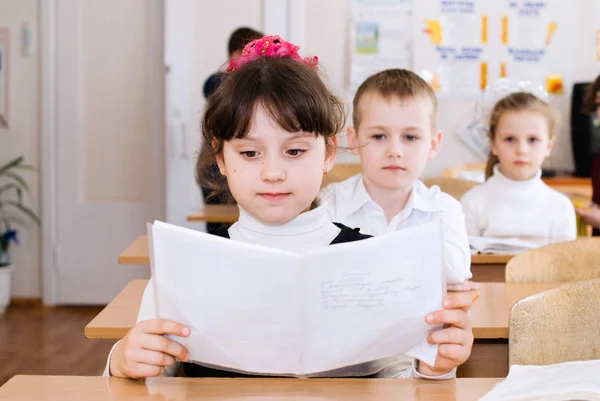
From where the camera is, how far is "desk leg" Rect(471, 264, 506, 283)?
2.48m

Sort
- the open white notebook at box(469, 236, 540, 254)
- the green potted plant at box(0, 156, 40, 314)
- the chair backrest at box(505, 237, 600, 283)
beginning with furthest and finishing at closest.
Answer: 1. the green potted plant at box(0, 156, 40, 314)
2. the open white notebook at box(469, 236, 540, 254)
3. the chair backrest at box(505, 237, 600, 283)

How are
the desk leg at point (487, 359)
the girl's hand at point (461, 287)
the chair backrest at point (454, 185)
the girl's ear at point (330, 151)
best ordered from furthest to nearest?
the chair backrest at point (454, 185) → the girl's hand at point (461, 287) → the desk leg at point (487, 359) → the girl's ear at point (330, 151)

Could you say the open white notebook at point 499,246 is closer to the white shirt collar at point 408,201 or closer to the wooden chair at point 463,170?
the white shirt collar at point 408,201

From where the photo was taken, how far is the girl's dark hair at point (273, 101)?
54.4 inches

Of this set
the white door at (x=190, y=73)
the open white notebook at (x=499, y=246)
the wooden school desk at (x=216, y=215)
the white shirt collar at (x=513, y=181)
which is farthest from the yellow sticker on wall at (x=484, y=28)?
the open white notebook at (x=499, y=246)

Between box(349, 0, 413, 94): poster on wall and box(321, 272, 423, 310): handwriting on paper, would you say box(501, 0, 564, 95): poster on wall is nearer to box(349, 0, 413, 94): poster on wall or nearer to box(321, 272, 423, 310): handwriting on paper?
box(349, 0, 413, 94): poster on wall

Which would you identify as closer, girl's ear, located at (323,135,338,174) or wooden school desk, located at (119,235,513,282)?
girl's ear, located at (323,135,338,174)

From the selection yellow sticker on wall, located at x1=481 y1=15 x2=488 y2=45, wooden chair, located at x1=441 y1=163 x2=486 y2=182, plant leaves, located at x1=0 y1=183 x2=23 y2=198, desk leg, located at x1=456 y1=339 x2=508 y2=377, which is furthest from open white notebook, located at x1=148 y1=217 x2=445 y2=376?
plant leaves, located at x1=0 y1=183 x2=23 y2=198

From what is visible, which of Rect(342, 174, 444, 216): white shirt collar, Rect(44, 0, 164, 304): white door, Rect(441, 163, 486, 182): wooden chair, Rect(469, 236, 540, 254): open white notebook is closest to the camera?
Rect(342, 174, 444, 216): white shirt collar

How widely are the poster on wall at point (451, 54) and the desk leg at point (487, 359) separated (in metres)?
3.25

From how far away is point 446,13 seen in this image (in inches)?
195

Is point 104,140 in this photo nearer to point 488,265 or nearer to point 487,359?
point 488,265

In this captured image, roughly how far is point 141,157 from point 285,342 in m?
4.16

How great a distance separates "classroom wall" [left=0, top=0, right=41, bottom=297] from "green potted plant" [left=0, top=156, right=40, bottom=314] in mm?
54
